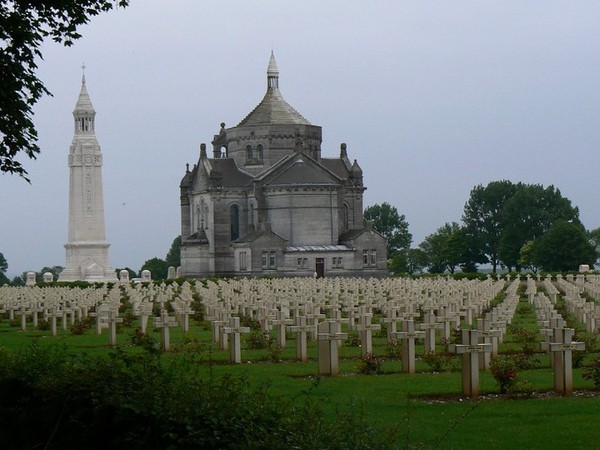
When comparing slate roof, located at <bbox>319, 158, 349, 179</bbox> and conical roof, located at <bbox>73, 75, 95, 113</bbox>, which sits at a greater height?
conical roof, located at <bbox>73, 75, 95, 113</bbox>

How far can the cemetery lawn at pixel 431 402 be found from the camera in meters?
12.6

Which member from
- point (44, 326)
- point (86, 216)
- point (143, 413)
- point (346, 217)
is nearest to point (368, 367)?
point (143, 413)

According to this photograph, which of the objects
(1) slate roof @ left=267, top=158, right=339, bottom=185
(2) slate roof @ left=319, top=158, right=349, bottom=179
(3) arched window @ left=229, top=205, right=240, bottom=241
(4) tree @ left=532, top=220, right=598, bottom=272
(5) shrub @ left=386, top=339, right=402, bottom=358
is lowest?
(5) shrub @ left=386, top=339, right=402, bottom=358

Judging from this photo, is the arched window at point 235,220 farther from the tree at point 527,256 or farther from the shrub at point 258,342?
the shrub at point 258,342

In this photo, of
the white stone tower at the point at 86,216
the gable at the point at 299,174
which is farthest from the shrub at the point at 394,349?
the white stone tower at the point at 86,216

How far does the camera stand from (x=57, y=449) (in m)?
10.9

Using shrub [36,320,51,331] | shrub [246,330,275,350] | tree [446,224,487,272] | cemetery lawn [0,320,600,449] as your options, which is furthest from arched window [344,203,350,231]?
cemetery lawn [0,320,600,449]

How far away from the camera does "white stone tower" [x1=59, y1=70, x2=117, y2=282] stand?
99.8 m

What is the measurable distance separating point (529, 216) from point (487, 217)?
7.23 meters

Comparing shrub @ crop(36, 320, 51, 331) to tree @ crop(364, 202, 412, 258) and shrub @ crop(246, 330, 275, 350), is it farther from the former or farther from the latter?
tree @ crop(364, 202, 412, 258)

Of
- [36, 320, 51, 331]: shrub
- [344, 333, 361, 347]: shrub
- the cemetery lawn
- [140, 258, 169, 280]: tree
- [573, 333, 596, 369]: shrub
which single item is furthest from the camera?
[140, 258, 169, 280]: tree

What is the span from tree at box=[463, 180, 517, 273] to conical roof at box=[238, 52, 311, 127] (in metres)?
25.6

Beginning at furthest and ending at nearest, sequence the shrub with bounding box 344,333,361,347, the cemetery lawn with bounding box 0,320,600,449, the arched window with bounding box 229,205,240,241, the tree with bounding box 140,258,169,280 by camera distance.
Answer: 1. the tree with bounding box 140,258,169,280
2. the arched window with bounding box 229,205,240,241
3. the shrub with bounding box 344,333,361,347
4. the cemetery lawn with bounding box 0,320,600,449

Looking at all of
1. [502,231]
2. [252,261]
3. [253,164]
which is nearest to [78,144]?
[253,164]
